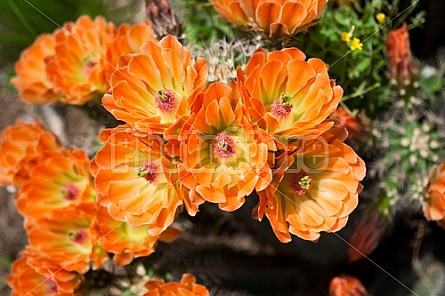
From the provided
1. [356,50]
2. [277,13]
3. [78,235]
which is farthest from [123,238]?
[356,50]

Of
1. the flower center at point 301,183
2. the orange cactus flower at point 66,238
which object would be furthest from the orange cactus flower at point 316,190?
the orange cactus flower at point 66,238

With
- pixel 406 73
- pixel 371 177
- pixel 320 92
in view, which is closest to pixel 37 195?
pixel 320 92

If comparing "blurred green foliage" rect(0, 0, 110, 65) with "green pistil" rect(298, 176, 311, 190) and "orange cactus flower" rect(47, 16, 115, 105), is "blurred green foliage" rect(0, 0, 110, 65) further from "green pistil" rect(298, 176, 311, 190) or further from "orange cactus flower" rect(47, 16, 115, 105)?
"green pistil" rect(298, 176, 311, 190)

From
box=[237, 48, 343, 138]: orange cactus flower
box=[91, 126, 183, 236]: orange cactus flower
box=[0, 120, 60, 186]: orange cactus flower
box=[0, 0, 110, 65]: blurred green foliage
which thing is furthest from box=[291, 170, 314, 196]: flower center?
box=[0, 0, 110, 65]: blurred green foliage

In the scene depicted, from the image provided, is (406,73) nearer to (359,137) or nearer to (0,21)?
(359,137)

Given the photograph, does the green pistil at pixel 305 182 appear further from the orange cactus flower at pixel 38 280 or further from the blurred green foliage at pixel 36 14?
the blurred green foliage at pixel 36 14

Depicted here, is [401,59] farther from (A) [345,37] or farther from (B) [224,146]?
(B) [224,146]
